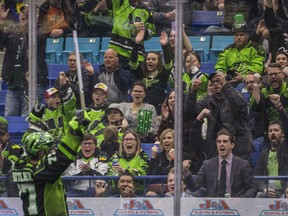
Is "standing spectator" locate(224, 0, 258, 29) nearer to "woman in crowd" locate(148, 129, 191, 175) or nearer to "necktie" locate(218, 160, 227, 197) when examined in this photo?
"woman in crowd" locate(148, 129, 191, 175)

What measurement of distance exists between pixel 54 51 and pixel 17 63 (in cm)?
40

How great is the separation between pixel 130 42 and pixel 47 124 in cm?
109

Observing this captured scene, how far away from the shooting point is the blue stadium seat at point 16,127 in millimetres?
11477

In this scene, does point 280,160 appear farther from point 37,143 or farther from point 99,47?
point 37,143

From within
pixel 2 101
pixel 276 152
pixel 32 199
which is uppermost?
pixel 2 101

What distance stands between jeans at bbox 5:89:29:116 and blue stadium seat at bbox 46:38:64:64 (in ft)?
1.39

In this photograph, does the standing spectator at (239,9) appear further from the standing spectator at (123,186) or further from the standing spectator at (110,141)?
the standing spectator at (123,186)

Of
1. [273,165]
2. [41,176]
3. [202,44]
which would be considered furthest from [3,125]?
[273,165]

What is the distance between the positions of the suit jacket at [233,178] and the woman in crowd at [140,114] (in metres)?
0.57

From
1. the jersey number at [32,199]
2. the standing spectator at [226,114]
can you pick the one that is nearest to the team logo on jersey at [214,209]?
the standing spectator at [226,114]

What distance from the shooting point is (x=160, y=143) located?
11.2 metres

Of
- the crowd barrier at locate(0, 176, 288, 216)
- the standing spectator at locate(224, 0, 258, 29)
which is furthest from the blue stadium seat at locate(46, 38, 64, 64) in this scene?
the standing spectator at locate(224, 0, 258, 29)

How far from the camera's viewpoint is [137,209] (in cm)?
1131

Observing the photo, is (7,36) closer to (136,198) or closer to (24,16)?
(24,16)
